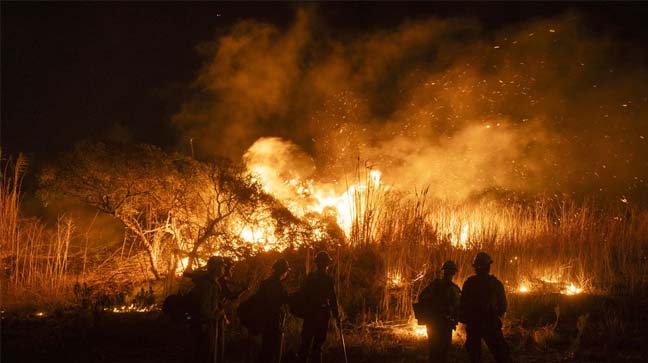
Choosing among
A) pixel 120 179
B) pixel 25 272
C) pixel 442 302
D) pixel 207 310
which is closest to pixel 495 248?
pixel 442 302

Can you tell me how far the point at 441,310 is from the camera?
6.34 metres

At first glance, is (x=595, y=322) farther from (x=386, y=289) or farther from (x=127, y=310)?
(x=127, y=310)

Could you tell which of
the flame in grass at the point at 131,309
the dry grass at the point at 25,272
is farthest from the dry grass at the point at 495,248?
the dry grass at the point at 25,272

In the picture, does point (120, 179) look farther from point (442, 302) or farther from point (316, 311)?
point (442, 302)

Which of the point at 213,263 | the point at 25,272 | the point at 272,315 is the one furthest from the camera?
the point at 25,272

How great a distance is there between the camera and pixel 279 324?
20.5 ft

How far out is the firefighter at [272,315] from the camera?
6.21 metres

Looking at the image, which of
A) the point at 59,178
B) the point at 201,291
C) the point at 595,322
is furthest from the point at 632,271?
the point at 59,178

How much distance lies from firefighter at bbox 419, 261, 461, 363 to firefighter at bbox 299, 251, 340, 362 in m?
1.17

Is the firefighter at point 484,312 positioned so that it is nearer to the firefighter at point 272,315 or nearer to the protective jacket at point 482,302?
the protective jacket at point 482,302

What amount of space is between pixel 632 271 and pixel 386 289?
17.6 ft

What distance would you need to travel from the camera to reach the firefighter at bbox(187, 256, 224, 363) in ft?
19.2

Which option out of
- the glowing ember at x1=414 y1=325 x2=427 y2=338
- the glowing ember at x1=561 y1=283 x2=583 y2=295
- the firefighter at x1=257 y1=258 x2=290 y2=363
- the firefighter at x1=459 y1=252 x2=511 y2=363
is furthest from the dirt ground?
the glowing ember at x1=561 y1=283 x2=583 y2=295

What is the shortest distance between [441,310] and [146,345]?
4913 mm
